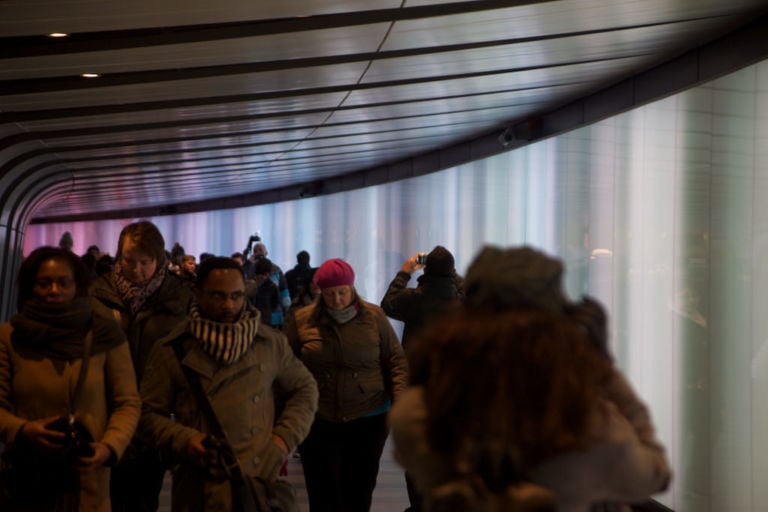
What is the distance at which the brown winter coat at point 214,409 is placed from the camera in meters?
4.68

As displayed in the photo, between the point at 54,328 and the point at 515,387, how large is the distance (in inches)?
106

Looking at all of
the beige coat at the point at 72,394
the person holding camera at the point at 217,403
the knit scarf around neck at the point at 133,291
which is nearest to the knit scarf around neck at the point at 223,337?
the person holding camera at the point at 217,403

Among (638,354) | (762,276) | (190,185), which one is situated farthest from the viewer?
(190,185)

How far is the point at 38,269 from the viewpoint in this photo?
15.0ft

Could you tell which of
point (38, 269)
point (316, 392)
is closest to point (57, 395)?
point (38, 269)

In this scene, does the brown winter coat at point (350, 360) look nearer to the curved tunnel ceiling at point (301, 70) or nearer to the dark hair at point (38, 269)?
the curved tunnel ceiling at point (301, 70)

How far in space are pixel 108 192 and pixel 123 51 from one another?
17.2m

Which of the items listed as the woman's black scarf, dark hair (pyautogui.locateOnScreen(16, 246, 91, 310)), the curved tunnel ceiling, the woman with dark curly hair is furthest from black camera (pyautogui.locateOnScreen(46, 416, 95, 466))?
the curved tunnel ceiling

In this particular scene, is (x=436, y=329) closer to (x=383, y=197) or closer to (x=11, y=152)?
(x=11, y=152)

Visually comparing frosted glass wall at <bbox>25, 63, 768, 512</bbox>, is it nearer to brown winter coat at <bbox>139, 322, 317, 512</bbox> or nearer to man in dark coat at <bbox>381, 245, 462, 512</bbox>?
man in dark coat at <bbox>381, 245, 462, 512</bbox>

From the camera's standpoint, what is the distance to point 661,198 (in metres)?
9.10

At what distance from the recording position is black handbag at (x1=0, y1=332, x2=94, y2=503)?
174 inches

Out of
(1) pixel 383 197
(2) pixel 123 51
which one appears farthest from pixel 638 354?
(1) pixel 383 197

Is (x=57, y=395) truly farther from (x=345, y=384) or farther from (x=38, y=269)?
(x=345, y=384)
